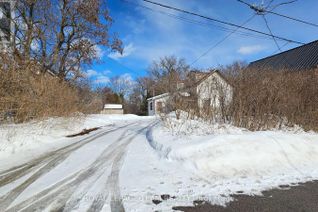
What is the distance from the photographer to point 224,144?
242 inches

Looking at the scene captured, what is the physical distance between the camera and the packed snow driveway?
3.89m

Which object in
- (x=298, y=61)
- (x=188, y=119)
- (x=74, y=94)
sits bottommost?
(x=188, y=119)

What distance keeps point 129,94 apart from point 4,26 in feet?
152

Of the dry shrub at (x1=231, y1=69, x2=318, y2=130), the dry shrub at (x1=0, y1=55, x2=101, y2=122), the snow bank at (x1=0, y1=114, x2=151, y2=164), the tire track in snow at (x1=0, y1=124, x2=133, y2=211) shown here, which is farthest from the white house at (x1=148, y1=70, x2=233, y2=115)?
the dry shrub at (x1=0, y1=55, x2=101, y2=122)

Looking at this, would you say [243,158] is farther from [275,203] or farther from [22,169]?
[22,169]

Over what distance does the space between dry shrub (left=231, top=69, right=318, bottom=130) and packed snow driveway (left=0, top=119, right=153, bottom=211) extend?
4534 mm

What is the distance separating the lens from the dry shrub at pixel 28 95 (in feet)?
29.2

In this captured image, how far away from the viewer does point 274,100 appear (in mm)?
8633

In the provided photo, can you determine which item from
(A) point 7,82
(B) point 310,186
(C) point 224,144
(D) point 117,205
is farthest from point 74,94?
(B) point 310,186

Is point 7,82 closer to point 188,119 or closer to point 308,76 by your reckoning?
point 188,119

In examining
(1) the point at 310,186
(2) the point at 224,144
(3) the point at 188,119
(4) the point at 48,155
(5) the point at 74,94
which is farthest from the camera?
(5) the point at 74,94

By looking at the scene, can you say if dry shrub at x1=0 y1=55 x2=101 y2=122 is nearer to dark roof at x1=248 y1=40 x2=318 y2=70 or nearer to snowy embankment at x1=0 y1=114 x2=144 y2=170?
snowy embankment at x1=0 y1=114 x2=144 y2=170

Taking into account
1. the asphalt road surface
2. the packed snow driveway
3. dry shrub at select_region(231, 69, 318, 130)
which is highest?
dry shrub at select_region(231, 69, 318, 130)

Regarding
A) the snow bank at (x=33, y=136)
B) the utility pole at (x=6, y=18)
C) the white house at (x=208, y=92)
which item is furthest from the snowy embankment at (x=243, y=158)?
the utility pole at (x=6, y=18)
